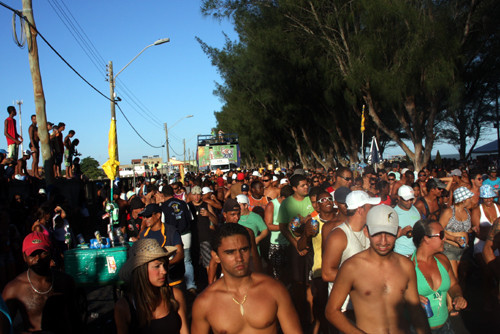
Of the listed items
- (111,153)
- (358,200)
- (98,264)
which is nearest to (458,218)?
(358,200)

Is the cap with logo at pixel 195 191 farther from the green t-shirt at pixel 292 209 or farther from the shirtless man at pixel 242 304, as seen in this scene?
the shirtless man at pixel 242 304

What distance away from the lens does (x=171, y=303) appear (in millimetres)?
3459

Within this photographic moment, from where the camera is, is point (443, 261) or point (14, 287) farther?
point (443, 261)

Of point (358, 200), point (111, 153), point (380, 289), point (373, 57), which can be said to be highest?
point (373, 57)

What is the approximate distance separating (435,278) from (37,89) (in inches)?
405

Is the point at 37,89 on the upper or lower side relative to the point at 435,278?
upper

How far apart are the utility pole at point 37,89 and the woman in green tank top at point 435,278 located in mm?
9775

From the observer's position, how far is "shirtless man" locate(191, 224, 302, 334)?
294cm

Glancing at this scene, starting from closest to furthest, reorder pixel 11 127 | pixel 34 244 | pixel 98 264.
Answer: pixel 34 244
pixel 98 264
pixel 11 127

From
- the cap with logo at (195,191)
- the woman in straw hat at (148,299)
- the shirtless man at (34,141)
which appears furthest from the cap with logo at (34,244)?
the shirtless man at (34,141)

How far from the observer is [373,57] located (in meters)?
18.9

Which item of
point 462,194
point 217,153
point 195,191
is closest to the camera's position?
point 462,194

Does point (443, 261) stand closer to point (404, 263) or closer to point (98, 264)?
point (404, 263)

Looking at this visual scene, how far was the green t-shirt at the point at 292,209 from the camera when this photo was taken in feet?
21.1
